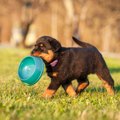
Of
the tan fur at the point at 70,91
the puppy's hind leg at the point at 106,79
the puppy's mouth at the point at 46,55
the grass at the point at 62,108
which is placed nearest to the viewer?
the grass at the point at 62,108

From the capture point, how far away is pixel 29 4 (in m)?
46.5

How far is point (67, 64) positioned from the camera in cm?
923

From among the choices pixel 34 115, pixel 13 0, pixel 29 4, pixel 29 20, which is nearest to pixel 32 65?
pixel 34 115

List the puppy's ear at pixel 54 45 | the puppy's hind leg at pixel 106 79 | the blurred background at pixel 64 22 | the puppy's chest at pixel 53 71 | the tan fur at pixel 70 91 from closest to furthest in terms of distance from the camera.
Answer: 1. the puppy's ear at pixel 54 45
2. the puppy's chest at pixel 53 71
3. the tan fur at pixel 70 91
4. the puppy's hind leg at pixel 106 79
5. the blurred background at pixel 64 22

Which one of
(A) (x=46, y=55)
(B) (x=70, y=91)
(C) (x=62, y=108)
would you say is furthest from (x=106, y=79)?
(C) (x=62, y=108)

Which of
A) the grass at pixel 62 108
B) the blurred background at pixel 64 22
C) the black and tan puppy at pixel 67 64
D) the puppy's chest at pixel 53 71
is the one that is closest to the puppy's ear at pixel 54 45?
the black and tan puppy at pixel 67 64

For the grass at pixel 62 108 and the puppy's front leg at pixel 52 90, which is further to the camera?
the puppy's front leg at pixel 52 90

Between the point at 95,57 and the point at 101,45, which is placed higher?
the point at 95,57

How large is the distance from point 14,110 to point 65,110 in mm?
803

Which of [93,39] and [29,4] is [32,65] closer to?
[29,4]

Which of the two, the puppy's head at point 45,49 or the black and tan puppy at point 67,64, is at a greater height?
the puppy's head at point 45,49

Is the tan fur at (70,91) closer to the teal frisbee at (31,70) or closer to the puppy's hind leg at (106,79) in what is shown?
the puppy's hind leg at (106,79)

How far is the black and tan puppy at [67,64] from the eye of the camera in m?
8.87

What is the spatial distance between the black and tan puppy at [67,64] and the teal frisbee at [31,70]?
0.14 m
